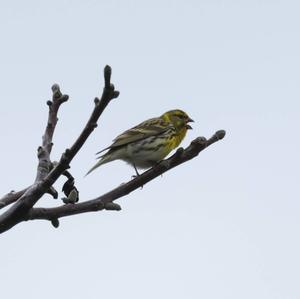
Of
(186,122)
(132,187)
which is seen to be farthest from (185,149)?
(186,122)

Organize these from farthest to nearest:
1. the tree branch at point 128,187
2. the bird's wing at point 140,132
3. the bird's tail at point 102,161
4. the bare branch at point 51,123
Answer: the bird's wing at point 140,132 < the bird's tail at point 102,161 < the bare branch at point 51,123 < the tree branch at point 128,187

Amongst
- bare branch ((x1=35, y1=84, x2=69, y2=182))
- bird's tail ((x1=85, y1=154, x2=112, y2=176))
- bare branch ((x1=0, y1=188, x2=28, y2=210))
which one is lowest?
Answer: bare branch ((x1=0, y1=188, x2=28, y2=210))

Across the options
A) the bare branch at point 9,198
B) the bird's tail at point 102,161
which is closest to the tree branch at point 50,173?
the bare branch at point 9,198

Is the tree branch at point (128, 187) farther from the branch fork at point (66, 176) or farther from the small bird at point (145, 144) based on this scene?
the small bird at point (145, 144)

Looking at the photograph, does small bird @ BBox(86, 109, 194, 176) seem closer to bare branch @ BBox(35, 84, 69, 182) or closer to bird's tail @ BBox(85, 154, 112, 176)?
bird's tail @ BBox(85, 154, 112, 176)

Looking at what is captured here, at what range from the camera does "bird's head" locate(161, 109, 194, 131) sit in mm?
9211

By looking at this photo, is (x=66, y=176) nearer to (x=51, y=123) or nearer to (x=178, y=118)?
(x=51, y=123)

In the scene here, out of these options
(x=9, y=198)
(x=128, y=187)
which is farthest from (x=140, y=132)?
(x=128, y=187)

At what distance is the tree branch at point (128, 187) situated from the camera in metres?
3.20

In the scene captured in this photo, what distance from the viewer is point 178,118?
9719mm

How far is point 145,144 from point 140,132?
50 cm

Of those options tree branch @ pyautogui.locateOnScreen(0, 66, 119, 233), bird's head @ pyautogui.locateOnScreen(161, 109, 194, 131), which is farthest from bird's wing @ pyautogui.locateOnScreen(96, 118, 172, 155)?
tree branch @ pyautogui.locateOnScreen(0, 66, 119, 233)

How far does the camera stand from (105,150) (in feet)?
26.9

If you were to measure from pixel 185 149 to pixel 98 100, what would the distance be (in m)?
0.89
